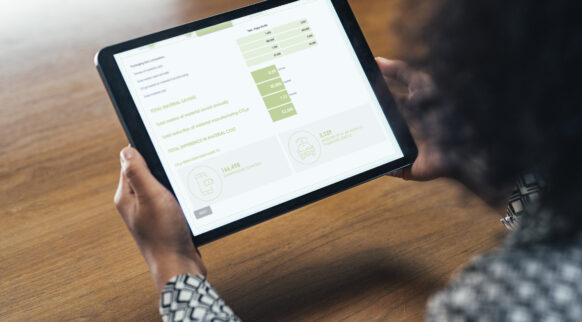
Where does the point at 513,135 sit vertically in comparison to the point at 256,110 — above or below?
below

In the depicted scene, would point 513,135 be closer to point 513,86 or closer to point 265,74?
point 513,86

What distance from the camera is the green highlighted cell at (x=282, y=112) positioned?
0.64 metres

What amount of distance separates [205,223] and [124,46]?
0.71 feet

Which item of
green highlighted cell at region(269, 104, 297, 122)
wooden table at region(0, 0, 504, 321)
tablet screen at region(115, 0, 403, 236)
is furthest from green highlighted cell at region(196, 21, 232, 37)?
wooden table at region(0, 0, 504, 321)

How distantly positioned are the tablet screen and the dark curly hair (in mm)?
158

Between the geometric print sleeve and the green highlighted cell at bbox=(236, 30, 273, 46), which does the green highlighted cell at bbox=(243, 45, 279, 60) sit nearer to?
the green highlighted cell at bbox=(236, 30, 273, 46)

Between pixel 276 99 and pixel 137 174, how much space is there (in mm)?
187

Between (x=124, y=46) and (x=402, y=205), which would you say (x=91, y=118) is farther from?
(x=402, y=205)

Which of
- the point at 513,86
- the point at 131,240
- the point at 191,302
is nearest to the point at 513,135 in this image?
the point at 513,86

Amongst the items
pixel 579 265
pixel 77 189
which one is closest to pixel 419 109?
pixel 579 265

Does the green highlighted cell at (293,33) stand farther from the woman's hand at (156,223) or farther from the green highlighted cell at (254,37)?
the woman's hand at (156,223)

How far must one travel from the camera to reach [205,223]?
23.3 inches

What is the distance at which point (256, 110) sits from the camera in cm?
63

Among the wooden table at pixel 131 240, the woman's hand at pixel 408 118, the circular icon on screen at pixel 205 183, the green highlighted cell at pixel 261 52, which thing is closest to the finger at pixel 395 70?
the woman's hand at pixel 408 118
